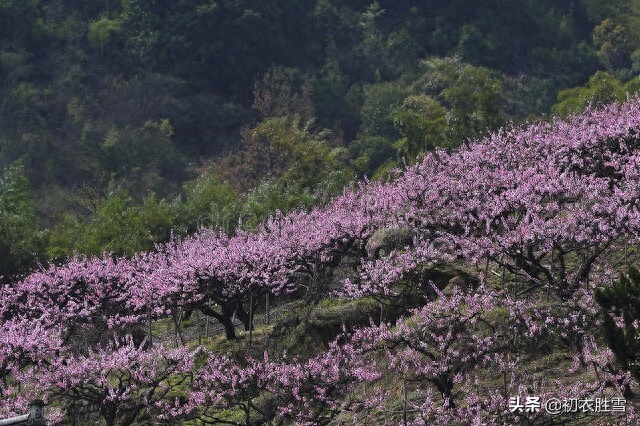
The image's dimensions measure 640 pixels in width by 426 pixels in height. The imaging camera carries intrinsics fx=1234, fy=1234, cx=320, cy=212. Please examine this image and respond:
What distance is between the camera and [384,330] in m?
25.5

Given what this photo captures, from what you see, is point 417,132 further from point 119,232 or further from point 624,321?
point 624,321

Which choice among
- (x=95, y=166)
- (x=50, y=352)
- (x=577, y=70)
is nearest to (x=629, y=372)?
(x=50, y=352)

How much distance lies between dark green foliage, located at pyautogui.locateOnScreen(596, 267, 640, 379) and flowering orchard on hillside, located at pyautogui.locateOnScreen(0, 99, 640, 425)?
14.4 inches

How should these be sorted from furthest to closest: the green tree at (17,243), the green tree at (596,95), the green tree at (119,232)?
the green tree at (596,95)
the green tree at (119,232)
the green tree at (17,243)

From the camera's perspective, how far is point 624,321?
22.9 meters

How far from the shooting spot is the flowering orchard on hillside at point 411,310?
25.5m

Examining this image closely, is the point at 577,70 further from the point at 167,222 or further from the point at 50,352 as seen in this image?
the point at 50,352

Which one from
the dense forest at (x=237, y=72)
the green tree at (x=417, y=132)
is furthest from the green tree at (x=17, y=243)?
the dense forest at (x=237, y=72)

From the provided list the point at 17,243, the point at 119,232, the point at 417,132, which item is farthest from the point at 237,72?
the point at 17,243

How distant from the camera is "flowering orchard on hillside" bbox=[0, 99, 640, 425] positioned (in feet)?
83.6

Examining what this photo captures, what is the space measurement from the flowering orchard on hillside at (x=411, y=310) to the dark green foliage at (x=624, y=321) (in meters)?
0.37

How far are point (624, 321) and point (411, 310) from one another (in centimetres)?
608

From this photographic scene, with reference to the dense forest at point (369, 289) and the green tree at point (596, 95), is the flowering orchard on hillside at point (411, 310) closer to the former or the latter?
the dense forest at point (369, 289)

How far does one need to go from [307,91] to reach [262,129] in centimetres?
2005
